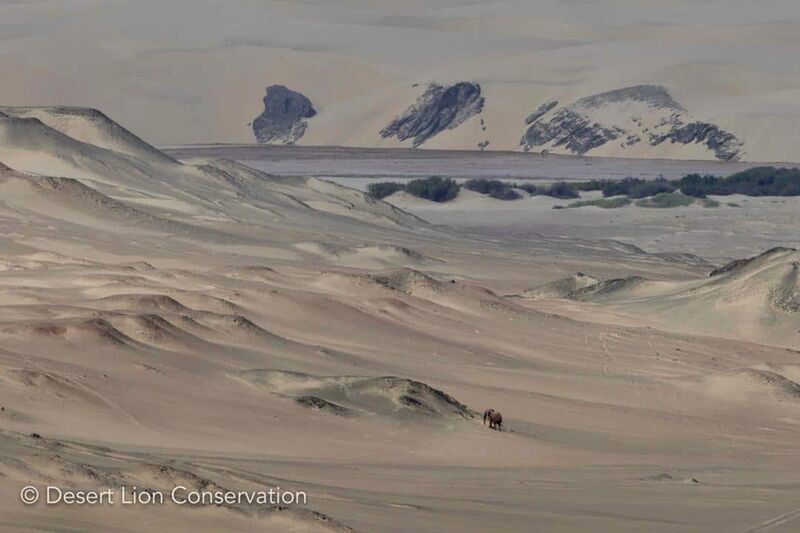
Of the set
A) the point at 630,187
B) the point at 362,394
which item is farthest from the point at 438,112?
the point at 362,394

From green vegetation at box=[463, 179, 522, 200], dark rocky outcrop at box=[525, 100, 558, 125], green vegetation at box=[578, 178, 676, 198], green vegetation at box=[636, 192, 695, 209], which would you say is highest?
dark rocky outcrop at box=[525, 100, 558, 125]

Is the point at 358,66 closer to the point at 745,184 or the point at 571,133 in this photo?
the point at 571,133

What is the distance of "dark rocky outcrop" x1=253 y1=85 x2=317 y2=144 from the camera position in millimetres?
116438

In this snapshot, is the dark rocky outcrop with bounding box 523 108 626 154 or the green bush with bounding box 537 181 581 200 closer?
the green bush with bounding box 537 181 581 200

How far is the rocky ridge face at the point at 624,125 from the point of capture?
101 metres

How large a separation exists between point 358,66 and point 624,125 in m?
30.2

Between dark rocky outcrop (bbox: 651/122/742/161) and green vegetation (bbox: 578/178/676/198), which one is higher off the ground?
dark rocky outcrop (bbox: 651/122/742/161)

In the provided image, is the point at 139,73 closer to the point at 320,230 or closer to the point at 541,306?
the point at 320,230

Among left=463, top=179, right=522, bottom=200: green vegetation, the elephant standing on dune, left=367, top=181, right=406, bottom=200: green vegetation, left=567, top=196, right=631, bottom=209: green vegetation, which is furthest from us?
left=463, top=179, right=522, bottom=200: green vegetation

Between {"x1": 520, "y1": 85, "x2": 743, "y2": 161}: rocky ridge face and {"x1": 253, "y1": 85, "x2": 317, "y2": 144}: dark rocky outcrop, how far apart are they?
12644 millimetres

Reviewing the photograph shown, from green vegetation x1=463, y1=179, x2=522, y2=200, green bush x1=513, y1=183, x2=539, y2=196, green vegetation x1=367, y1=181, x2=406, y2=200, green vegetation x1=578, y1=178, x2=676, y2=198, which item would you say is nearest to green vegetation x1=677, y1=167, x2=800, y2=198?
green vegetation x1=578, y1=178, x2=676, y2=198

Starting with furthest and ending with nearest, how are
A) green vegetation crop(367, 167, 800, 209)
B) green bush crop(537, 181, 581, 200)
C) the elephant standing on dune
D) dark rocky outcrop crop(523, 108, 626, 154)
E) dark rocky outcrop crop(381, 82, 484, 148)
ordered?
dark rocky outcrop crop(381, 82, 484, 148) → dark rocky outcrop crop(523, 108, 626, 154) → green bush crop(537, 181, 581, 200) → green vegetation crop(367, 167, 800, 209) → the elephant standing on dune

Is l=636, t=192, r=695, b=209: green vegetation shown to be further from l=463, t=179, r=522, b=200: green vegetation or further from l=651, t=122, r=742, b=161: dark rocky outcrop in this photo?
l=651, t=122, r=742, b=161: dark rocky outcrop

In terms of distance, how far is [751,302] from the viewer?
134 ft
